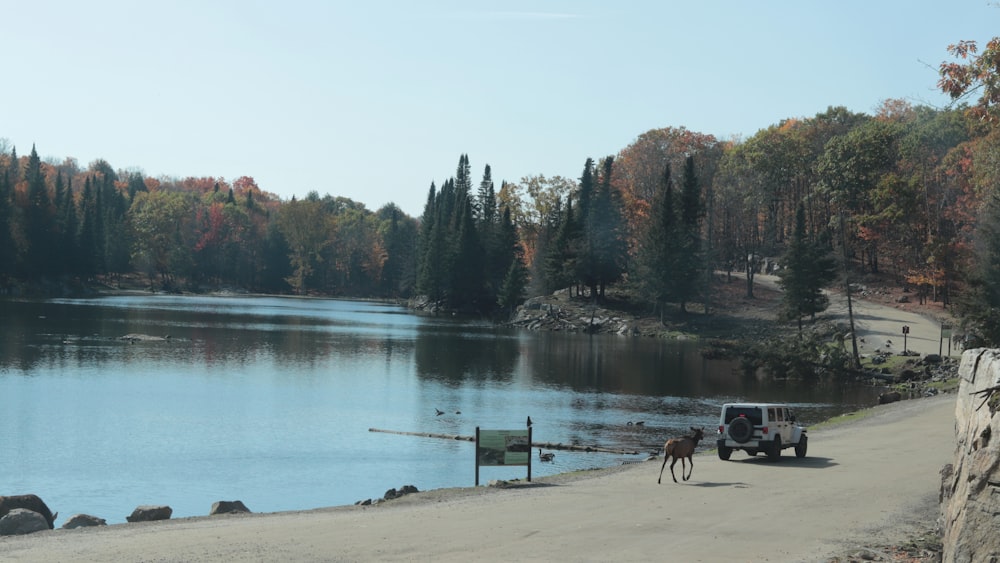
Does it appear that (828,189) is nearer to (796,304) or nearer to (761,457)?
(796,304)

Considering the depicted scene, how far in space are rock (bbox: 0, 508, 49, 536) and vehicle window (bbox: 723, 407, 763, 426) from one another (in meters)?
19.3

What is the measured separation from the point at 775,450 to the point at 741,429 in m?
1.22

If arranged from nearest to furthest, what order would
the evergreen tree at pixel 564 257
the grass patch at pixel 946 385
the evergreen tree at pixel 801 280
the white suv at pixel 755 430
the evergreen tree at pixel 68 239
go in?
1. the white suv at pixel 755 430
2. the grass patch at pixel 946 385
3. the evergreen tree at pixel 801 280
4. the evergreen tree at pixel 564 257
5. the evergreen tree at pixel 68 239

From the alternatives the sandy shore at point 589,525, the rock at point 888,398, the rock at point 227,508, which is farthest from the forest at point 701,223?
the rock at point 227,508

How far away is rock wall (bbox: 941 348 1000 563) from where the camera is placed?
11594 mm

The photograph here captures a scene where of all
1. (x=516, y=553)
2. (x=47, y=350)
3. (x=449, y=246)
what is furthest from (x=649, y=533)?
(x=449, y=246)

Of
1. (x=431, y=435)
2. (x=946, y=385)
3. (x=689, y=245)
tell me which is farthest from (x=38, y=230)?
(x=946, y=385)

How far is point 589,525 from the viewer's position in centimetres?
1911

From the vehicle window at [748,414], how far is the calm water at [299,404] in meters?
6.62

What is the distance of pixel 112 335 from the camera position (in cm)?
8331

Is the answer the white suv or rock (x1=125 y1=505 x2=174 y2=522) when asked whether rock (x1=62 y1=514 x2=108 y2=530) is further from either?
the white suv

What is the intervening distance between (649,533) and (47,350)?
61790mm

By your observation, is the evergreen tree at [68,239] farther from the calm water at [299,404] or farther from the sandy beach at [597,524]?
the sandy beach at [597,524]

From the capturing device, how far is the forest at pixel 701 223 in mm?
90562
